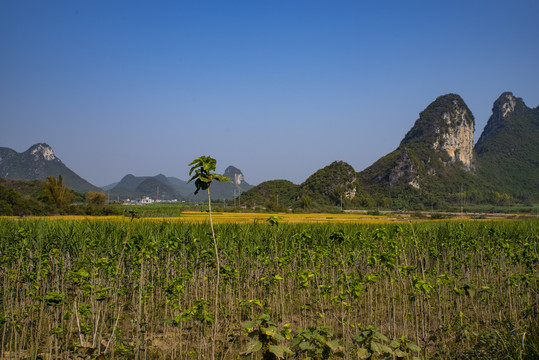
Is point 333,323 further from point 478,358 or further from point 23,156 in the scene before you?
point 23,156

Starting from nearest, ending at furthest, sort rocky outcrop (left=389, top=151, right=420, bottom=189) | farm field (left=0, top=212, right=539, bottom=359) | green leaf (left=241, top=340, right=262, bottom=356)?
1. green leaf (left=241, top=340, right=262, bottom=356)
2. farm field (left=0, top=212, right=539, bottom=359)
3. rocky outcrop (left=389, top=151, right=420, bottom=189)

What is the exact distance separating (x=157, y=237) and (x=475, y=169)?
108706 mm

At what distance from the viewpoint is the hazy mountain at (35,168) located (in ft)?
466

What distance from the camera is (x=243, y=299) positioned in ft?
24.0

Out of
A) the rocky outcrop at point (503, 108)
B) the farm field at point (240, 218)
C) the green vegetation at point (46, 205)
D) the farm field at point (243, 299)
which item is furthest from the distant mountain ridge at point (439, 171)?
the farm field at point (243, 299)

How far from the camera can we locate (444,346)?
4746mm

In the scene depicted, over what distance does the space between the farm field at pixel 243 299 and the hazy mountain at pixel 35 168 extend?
152 m

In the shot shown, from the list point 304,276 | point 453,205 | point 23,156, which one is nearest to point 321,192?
point 453,205

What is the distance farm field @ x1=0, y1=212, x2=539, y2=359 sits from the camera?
11.7ft

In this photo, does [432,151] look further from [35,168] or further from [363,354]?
[35,168]

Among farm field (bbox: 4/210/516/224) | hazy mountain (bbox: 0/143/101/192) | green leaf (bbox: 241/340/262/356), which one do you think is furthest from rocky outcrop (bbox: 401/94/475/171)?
hazy mountain (bbox: 0/143/101/192)

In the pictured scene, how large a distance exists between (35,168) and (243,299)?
16849 cm

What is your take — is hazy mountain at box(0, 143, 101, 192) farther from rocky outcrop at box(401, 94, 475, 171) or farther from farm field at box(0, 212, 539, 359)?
farm field at box(0, 212, 539, 359)

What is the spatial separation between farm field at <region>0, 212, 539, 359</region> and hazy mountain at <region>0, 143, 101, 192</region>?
152199mm
